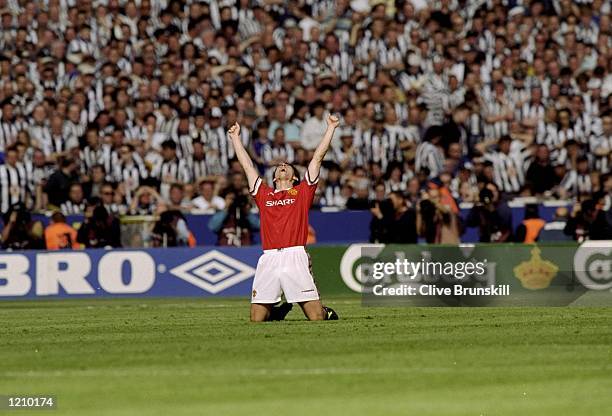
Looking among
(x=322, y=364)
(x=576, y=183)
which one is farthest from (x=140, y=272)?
(x=322, y=364)

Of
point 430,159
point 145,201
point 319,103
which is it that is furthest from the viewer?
point 319,103

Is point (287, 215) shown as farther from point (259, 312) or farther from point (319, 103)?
point (319, 103)

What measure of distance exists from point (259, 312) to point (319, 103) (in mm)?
12345

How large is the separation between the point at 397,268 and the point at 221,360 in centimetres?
855

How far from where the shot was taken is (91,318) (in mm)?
18703

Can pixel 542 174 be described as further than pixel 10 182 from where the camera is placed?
Yes

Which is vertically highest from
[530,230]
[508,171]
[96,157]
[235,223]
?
[96,157]

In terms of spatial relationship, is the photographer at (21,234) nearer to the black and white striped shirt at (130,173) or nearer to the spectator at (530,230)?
the black and white striped shirt at (130,173)

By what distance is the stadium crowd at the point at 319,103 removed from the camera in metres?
26.5

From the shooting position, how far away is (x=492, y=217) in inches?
980

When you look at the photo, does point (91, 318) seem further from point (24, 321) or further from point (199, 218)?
point (199, 218)

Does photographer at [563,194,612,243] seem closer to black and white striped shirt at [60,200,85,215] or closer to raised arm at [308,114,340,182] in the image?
black and white striped shirt at [60,200,85,215]

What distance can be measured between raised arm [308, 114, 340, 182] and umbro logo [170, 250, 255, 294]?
798 centimetres

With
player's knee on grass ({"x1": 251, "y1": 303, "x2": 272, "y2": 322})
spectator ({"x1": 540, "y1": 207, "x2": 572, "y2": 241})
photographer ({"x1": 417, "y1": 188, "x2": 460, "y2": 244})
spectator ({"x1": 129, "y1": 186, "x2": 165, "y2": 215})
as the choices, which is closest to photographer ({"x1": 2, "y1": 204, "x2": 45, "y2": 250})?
spectator ({"x1": 129, "y1": 186, "x2": 165, "y2": 215})
